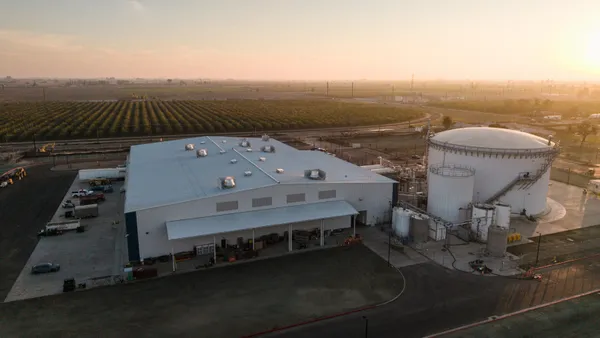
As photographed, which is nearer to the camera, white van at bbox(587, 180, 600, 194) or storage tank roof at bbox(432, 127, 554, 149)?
storage tank roof at bbox(432, 127, 554, 149)

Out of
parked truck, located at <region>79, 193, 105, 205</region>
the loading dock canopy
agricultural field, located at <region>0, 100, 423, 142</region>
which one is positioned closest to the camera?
the loading dock canopy

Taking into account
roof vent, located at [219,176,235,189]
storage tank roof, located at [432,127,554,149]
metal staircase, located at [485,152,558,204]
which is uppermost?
storage tank roof, located at [432,127,554,149]

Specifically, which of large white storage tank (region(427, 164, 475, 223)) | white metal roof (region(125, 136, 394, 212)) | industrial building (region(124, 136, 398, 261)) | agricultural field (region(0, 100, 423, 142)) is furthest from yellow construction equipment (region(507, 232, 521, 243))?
agricultural field (region(0, 100, 423, 142))

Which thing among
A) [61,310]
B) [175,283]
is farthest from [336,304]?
[61,310]

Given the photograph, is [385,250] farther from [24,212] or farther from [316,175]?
[24,212]

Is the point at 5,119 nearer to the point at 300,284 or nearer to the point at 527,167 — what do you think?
the point at 300,284

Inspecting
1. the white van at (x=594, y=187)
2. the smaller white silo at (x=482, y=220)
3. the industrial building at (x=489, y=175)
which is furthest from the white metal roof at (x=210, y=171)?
the white van at (x=594, y=187)

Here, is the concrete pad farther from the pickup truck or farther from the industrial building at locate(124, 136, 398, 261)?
the pickup truck
